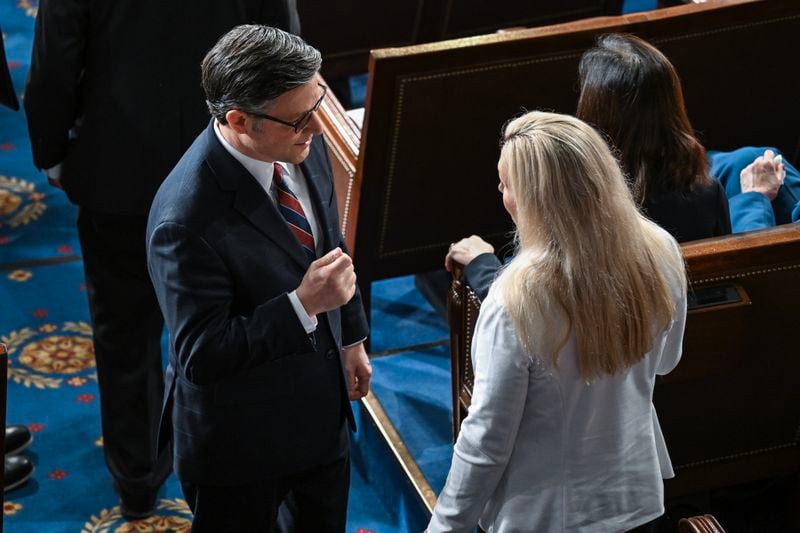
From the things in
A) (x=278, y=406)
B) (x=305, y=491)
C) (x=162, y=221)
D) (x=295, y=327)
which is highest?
(x=162, y=221)

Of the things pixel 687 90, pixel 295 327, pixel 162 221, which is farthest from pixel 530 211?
pixel 687 90

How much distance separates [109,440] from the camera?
10.5 ft

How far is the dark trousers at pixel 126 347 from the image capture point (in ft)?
9.81

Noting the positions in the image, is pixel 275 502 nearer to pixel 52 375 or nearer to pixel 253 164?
pixel 253 164

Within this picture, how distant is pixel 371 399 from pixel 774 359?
1157mm

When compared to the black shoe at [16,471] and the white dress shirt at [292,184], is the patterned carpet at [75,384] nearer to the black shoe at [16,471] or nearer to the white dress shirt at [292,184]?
the black shoe at [16,471]

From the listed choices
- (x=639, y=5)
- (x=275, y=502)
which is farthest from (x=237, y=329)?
(x=639, y=5)

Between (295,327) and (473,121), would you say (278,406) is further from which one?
(473,121)

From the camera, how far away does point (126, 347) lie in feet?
10.2

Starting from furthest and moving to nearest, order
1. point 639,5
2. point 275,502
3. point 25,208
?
point 639,5 < point 25,208 < point 275,502

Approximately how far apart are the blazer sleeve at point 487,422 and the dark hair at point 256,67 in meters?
0.52

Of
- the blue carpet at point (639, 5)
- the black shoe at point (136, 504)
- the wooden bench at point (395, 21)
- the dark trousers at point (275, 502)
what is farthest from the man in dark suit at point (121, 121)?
the blue carpet at point (639, 5)

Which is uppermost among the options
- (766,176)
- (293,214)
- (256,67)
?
(256,67)

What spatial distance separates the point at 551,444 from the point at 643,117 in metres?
0.91
